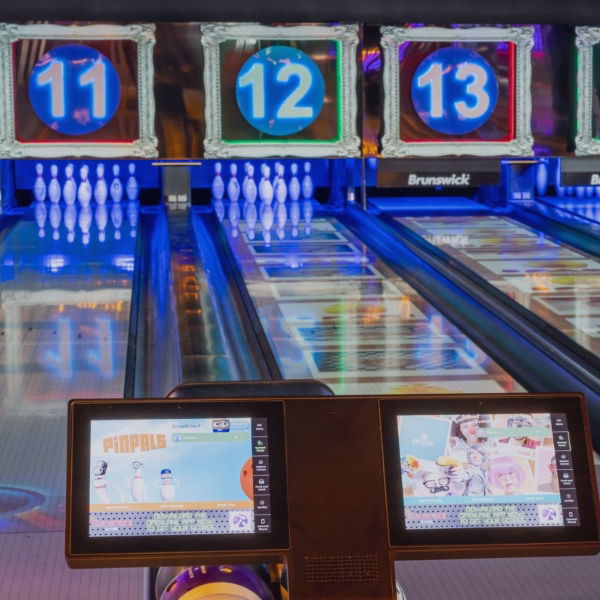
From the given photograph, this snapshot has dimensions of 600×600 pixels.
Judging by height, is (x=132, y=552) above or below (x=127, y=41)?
below

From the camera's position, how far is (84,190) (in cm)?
789

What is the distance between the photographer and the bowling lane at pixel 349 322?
441cm

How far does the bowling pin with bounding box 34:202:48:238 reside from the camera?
714 centimetres

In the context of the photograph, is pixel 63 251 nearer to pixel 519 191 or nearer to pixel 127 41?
pixel 127 41

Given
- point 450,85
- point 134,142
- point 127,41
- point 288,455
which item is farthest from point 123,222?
point 288,455

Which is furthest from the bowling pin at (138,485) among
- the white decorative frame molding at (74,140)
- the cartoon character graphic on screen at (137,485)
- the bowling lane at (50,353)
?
the white decorative frame molding at (74,140)

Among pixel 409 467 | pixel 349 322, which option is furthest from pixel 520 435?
pixel 349 322

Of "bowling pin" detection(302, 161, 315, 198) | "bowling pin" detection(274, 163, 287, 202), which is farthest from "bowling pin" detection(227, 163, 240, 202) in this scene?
"bowling pin" detection(302, 161, 315, 198)

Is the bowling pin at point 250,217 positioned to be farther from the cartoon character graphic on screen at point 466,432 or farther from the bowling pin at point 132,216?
the cartoon character graphic on screen at point 466,432

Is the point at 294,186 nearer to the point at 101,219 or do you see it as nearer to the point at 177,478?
the point at 101,219

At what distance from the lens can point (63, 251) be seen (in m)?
6.56

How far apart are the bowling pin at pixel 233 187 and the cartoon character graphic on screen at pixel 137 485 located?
6.67 metres

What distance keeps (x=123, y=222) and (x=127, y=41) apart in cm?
114

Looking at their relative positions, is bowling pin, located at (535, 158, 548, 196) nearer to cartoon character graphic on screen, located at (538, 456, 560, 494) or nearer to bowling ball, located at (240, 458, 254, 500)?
cartoon character graphic on screen, located at (538, 456, 560, 494)
